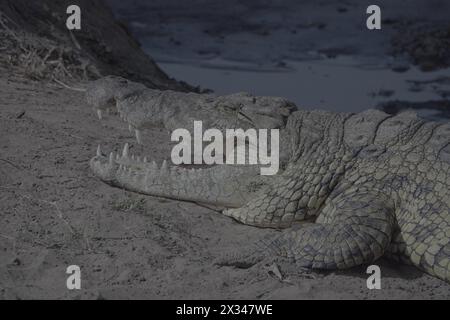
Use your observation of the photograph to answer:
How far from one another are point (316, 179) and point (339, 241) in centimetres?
59

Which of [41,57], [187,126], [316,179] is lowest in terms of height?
[316,179]

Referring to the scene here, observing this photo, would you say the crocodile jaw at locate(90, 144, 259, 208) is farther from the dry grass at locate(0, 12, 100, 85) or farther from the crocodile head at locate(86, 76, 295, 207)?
the dry grass at locate(0, 12, 100, 85)

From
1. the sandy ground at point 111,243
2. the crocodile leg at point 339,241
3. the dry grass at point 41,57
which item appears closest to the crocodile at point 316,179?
the crocodile leg at point 339,241

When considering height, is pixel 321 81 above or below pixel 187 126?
above

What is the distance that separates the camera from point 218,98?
4723 millimetres

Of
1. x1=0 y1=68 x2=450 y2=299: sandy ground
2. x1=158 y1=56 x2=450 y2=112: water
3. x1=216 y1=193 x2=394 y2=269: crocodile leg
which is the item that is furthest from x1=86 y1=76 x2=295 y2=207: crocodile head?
x1=158 y1=56 x2=450 y2=112: water

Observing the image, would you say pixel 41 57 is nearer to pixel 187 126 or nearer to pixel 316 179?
pixel 187 126

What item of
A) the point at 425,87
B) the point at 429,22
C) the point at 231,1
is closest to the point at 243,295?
the point at 425,87

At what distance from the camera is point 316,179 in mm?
4352

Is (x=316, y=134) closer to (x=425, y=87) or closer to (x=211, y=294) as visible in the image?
(x=211, y=294)

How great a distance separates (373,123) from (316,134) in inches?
13.7

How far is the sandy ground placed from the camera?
3510 mm

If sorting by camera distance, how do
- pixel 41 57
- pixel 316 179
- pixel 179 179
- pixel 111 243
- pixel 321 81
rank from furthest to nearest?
1. pixel 321 81
2. pixel 41 57
3. pixel 179 179
4. pixel 316 179
5. pixel 111 243

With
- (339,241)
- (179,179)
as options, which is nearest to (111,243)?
(179,179)
